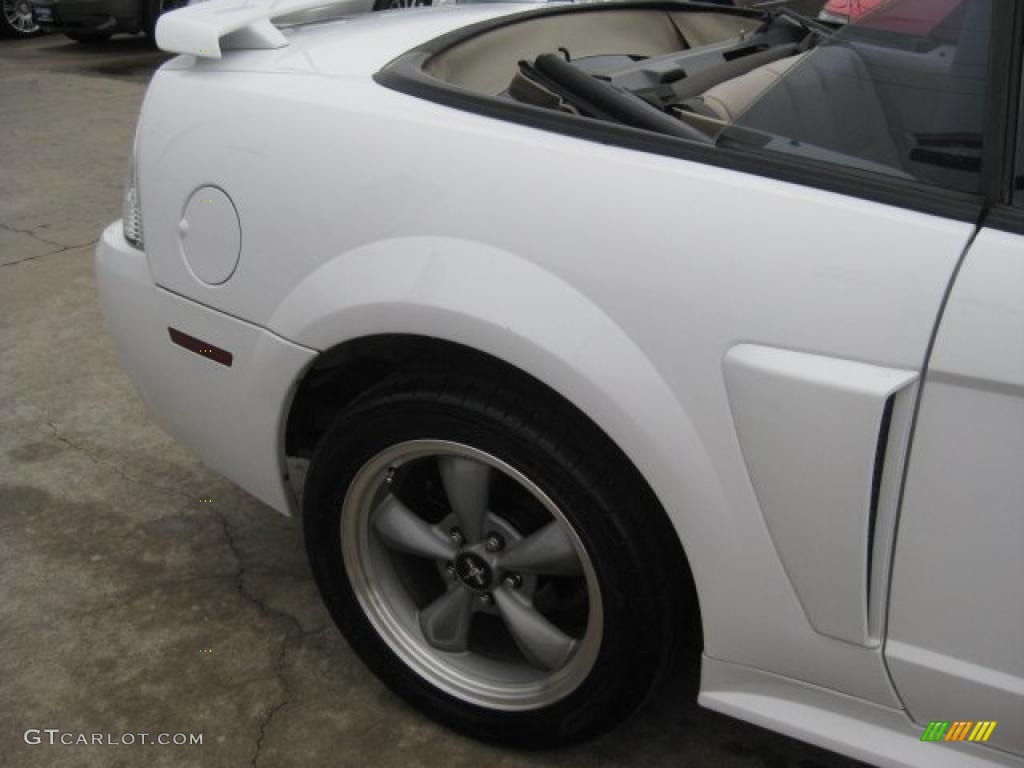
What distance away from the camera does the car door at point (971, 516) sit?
4.33 ft

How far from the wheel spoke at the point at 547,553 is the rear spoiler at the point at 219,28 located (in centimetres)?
105

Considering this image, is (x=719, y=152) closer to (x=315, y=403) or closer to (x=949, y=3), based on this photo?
(x=949, y=3)

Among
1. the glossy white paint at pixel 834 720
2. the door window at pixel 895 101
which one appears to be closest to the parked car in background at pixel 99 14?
the door window at pixel 895 101

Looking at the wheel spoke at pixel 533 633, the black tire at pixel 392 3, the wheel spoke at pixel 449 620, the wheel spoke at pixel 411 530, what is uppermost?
→ the black tire at pixel 392 3

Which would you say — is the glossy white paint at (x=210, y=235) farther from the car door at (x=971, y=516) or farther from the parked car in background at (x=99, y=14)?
the parked car in background at (x=99, y=14)

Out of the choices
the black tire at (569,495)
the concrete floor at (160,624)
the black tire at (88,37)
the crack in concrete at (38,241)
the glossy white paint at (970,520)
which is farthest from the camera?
the black tire at (88,37)

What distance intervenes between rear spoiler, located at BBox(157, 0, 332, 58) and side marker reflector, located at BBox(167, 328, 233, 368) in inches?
20.8

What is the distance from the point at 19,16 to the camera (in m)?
9.90

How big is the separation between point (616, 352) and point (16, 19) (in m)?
10.1

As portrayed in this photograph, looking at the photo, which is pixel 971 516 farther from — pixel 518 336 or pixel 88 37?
pixel 88 37

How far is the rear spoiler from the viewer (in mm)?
1993

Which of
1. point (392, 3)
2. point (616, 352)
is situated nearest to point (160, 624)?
point (616, 352)

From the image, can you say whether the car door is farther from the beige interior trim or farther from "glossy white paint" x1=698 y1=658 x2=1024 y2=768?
the beige interior trim

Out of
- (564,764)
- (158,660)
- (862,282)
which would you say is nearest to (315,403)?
(158,660)
